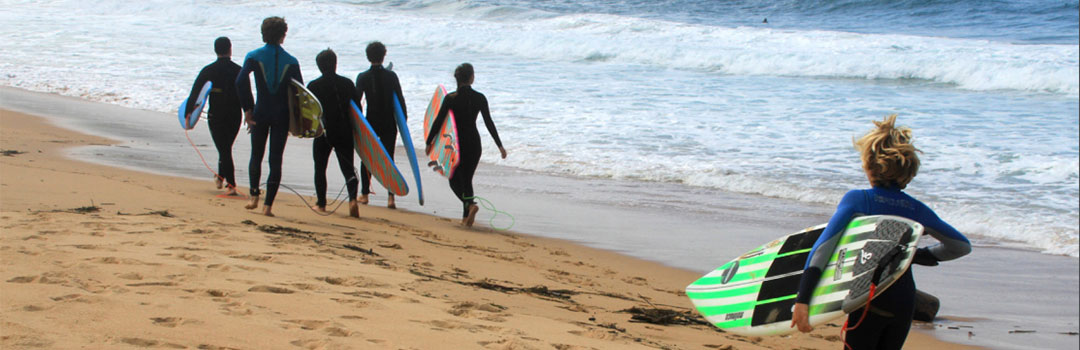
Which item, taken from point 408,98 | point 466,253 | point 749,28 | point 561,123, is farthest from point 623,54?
point 466,253

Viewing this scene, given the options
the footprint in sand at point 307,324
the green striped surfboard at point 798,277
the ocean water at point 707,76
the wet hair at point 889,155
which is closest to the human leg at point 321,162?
the ocean water at point 707,76

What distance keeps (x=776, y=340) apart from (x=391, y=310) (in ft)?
6.57

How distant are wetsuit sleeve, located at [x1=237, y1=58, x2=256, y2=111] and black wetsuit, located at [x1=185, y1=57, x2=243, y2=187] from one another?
818mm

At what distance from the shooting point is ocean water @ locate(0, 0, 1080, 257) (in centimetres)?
999

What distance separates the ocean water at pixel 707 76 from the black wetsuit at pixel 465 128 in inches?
82.6

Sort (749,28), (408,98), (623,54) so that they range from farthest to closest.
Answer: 1. (749,28)
2. (623,54)
3. (408,98)

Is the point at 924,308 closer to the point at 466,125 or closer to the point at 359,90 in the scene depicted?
the point at 466,125

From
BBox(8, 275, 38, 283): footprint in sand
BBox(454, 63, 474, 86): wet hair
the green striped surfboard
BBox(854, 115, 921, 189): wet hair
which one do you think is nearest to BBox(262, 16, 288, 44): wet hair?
BBox(454, 63, 474, 86): wet hair

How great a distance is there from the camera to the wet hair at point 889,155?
2924mm

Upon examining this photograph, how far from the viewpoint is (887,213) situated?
2.97 m

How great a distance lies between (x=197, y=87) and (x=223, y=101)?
0.25 m

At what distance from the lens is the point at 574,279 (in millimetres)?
5793

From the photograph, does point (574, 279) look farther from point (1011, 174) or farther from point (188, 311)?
point (1011, 174)

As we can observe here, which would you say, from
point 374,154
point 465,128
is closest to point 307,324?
point 374,154
